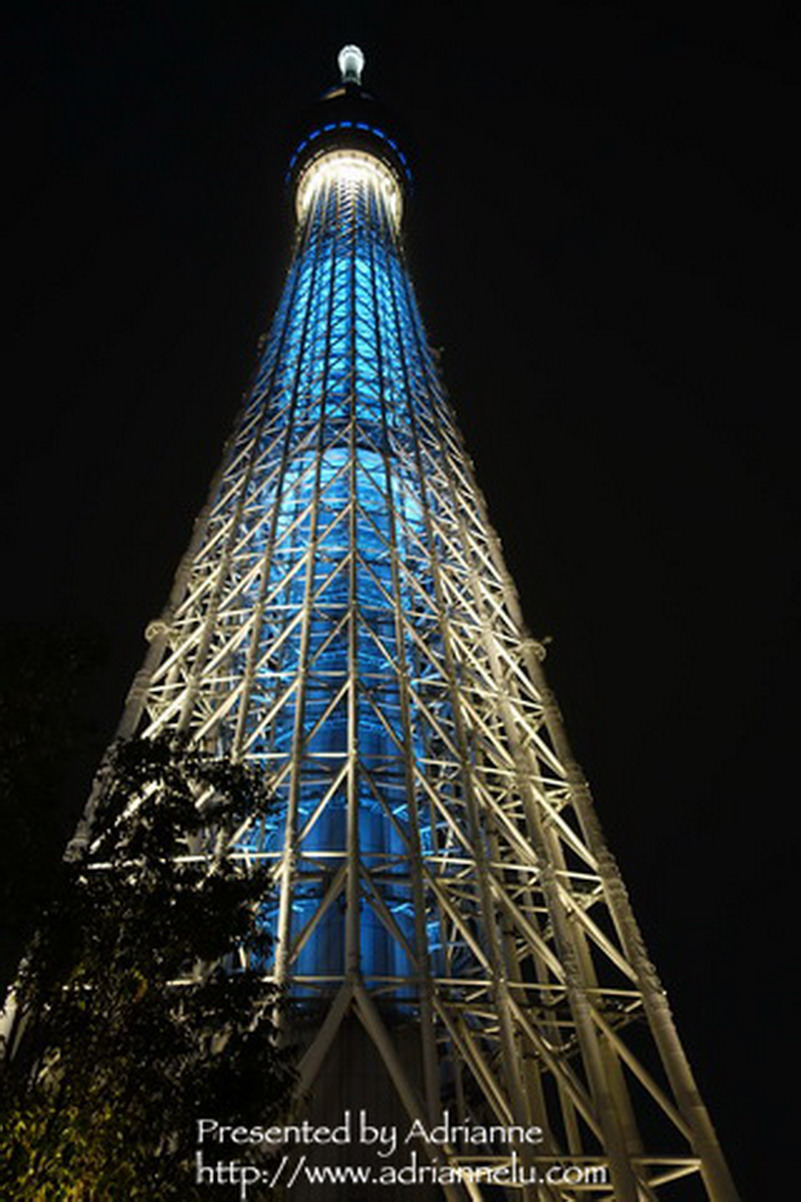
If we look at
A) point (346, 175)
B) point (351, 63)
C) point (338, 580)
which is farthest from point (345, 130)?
point (338, 580)

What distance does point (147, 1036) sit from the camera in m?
7.91

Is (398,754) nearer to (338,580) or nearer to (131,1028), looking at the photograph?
(338,580)

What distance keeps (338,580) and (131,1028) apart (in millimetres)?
15109

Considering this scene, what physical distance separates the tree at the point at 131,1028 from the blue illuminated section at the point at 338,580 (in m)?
2.06


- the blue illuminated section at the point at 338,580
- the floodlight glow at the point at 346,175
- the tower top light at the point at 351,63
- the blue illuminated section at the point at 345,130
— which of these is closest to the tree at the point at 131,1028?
the blue illuminated section at the point at 338,580

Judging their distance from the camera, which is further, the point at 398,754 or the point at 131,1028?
the point at 398,754

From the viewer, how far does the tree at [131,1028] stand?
7.23m

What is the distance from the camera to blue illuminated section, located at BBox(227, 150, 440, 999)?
54.6 ft

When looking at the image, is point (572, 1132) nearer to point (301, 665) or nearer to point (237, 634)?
point (301, 665)

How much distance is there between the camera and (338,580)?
22.5 meters

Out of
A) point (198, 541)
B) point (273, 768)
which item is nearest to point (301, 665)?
point (273, 768)

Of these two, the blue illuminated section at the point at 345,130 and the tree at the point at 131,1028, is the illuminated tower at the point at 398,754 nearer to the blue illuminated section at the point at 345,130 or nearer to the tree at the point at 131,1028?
the tree at the point at 131,1028

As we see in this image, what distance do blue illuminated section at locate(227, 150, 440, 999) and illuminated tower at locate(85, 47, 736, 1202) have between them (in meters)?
0.08

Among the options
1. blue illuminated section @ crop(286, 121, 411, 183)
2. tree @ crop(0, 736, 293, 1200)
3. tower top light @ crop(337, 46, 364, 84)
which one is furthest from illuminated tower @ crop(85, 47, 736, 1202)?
tower top light @ crop(337, 46, 364, 84)
